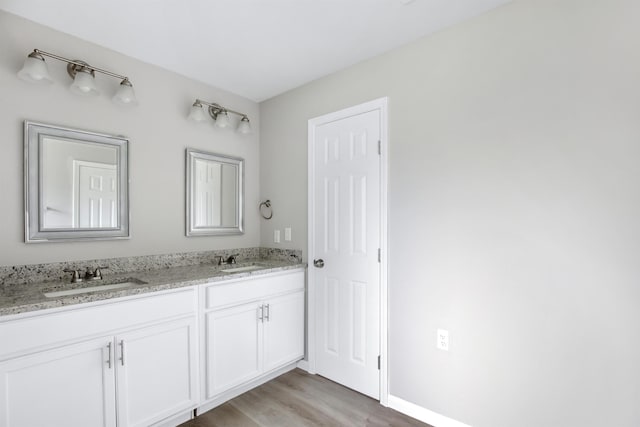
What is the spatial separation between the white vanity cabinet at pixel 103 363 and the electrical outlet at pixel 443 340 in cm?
155

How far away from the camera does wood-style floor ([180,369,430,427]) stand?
79.4 inches

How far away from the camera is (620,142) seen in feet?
4.68

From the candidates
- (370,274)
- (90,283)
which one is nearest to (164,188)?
(90,283)

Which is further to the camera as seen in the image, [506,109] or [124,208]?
[124,208]

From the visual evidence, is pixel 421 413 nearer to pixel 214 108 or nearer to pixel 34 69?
pixel 214 108

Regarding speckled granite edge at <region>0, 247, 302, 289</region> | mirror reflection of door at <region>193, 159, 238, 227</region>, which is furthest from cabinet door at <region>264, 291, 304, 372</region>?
mirror reflection of door at <region>193, 159, 238, 227</region>

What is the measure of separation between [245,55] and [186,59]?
0.45 metres

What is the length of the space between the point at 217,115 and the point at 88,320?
185cm

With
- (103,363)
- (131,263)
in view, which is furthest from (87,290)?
(103,363)

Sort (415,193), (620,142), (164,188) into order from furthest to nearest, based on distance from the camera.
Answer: (164,188)
(415,193)
(620,142)

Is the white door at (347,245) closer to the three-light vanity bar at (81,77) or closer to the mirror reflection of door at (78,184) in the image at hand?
the three-light vanity bar at (81,77)

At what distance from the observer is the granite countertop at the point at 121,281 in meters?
1.45

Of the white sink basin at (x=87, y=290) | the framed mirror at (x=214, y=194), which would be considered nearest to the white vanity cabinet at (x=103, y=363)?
the white sink basin at (x=87, y=290)

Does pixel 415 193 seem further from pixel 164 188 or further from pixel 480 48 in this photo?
pixel 164 188
